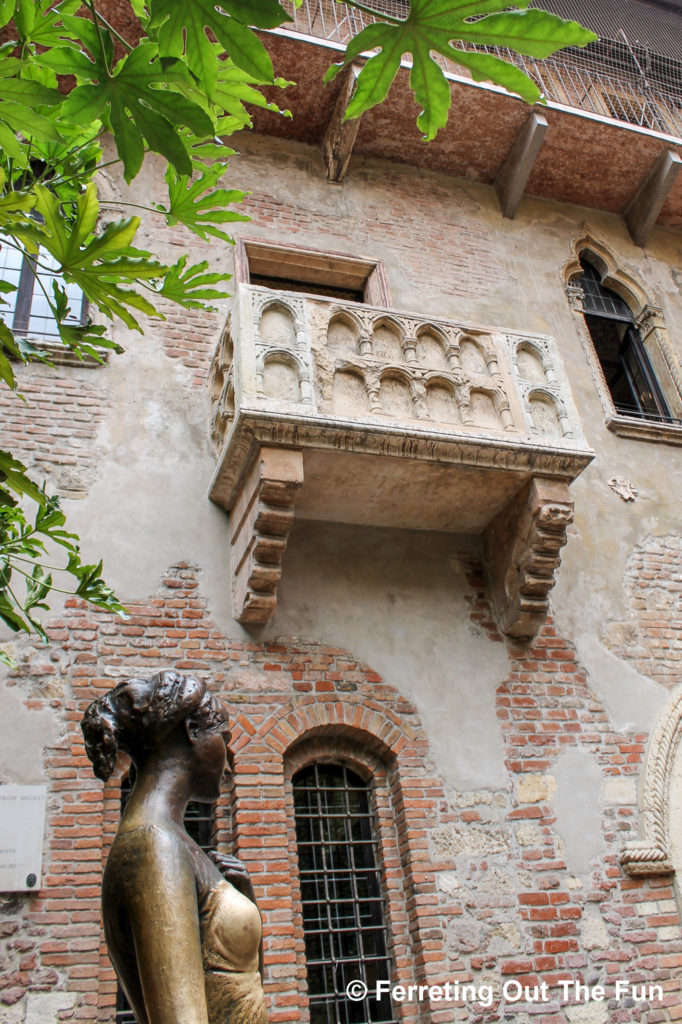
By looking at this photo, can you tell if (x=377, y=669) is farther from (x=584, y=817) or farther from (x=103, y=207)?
(x=103, y=207)

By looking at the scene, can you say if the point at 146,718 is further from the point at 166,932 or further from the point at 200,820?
the point at 200,820

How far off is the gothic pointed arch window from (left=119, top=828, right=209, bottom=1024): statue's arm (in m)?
7.50

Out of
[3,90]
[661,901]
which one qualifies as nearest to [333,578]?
[661,901]

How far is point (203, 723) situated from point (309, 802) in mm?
3423

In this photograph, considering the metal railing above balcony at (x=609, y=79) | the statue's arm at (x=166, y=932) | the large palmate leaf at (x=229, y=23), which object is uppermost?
the metal railing above balcony at (x=609, y=79)

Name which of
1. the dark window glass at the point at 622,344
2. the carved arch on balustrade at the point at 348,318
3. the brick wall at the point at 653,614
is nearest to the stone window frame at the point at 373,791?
the brick wall at the point at 653,614

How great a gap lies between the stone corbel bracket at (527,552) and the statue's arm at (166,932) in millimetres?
4306

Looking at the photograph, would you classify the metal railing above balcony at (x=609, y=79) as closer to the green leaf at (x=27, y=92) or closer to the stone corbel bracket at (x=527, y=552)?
the stone corbel bracket at (x=527, y=552)

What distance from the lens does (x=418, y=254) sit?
27.6 feet

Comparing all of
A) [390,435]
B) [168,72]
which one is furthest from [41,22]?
[390,435]

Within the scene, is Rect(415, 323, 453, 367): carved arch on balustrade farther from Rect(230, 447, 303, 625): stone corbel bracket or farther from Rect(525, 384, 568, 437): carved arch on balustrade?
Rect(230, 447, 303, 625): stone corbel bracket

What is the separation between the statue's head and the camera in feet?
7.98

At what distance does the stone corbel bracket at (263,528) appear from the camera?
539 centimetres

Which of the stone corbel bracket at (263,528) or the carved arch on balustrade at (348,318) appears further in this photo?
the carved arch on balustrade at (348,318)
